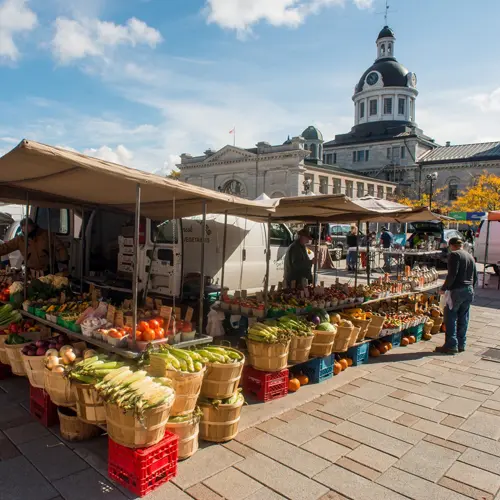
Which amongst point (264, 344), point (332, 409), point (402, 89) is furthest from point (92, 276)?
point (402, 89)

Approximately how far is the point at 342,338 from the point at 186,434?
310 cm

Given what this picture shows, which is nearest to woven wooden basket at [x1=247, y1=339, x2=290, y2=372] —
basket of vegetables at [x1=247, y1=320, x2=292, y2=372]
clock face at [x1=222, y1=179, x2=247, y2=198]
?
basket of vegetables at [x1=247, y1=320, x2=292, y2=372]

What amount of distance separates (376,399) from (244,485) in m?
2.47

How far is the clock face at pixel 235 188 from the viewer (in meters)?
63.9

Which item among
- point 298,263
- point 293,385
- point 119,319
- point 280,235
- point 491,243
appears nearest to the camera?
point 119,319

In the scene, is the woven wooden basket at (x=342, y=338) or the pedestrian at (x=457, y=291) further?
the pedestrian at (x=457, y=291)

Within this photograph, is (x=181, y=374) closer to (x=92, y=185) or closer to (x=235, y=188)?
(x=92, y=185)

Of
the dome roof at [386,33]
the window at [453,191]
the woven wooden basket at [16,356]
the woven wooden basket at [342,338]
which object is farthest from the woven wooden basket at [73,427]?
the dome roof at [386,33]

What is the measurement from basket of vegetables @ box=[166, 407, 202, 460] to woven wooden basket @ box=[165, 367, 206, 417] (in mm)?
50

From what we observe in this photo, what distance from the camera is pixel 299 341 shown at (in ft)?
17.6

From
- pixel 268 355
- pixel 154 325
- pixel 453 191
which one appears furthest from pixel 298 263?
pixel 453 191

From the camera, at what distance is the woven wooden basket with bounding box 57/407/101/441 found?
157 inches

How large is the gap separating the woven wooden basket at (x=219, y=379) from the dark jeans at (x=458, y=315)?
481cm

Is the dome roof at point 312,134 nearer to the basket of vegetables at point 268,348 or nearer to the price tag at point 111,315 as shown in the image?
the basket of vegetables at point 268,348
